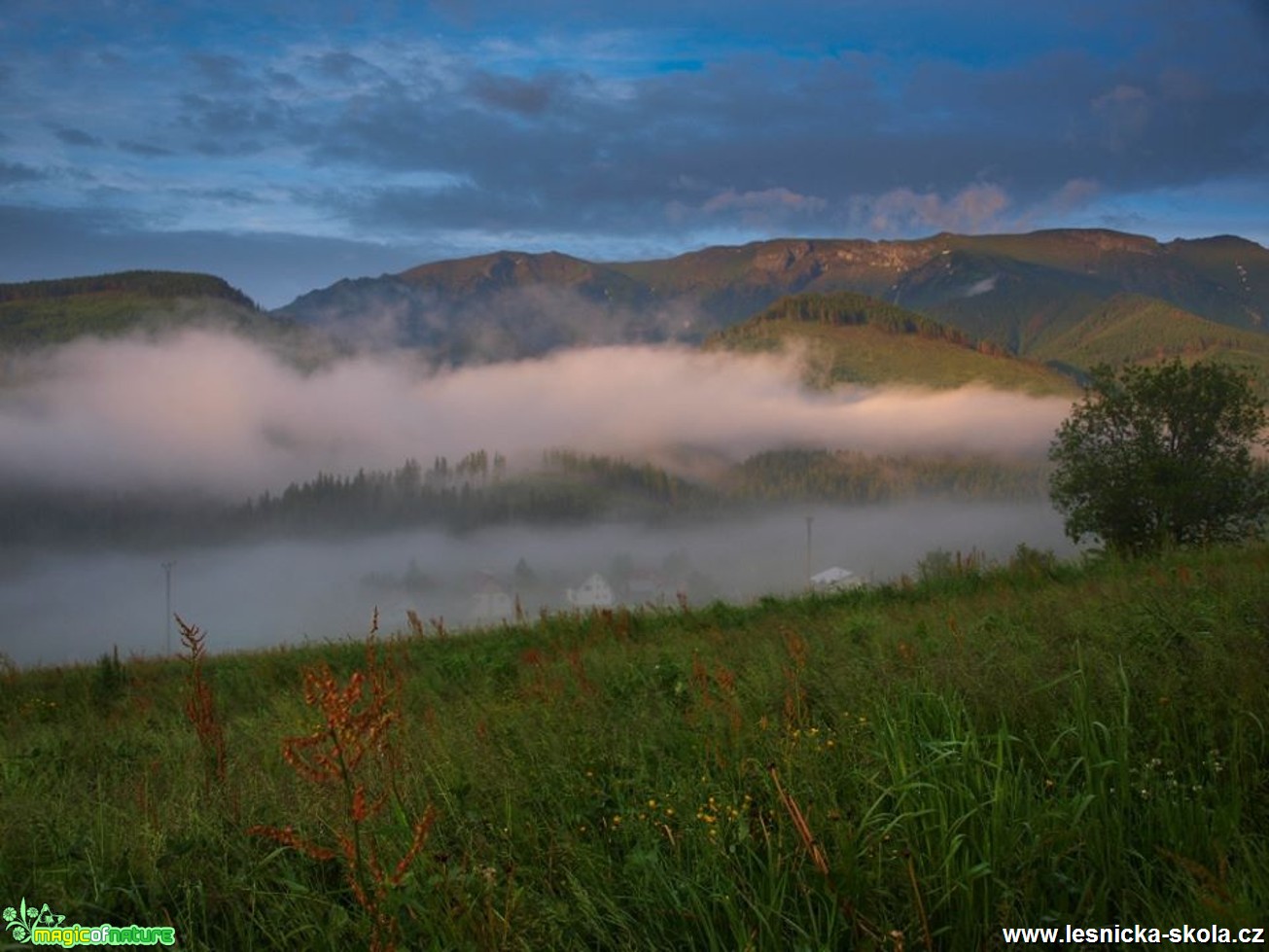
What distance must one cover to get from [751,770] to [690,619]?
35.3ft

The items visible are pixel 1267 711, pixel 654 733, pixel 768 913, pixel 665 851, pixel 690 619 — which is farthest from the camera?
pixel 690 619

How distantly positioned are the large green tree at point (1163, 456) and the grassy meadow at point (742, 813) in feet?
94.2

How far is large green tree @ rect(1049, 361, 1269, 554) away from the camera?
107 ft

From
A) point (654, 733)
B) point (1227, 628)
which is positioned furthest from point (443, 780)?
point (1227, 628)

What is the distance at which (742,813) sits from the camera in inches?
159

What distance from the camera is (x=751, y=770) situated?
4805 mm

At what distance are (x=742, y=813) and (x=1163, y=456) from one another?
34.8 m

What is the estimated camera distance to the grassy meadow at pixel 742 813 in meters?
3.46

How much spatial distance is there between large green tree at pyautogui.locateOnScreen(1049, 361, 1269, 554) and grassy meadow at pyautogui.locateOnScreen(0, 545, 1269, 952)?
28716 mm

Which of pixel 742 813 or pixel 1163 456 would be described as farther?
pixel 1163 456

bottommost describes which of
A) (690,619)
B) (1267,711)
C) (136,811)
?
(690,619)

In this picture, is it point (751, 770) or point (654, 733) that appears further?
point (654, 733)

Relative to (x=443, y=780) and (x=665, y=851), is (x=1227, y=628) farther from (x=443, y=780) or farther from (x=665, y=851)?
(x=443, y=780)

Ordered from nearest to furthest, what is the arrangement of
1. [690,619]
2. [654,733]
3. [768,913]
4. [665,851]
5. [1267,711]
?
[768,913] → [665,851] → [1267,711] → [654,733] → [690,619]
